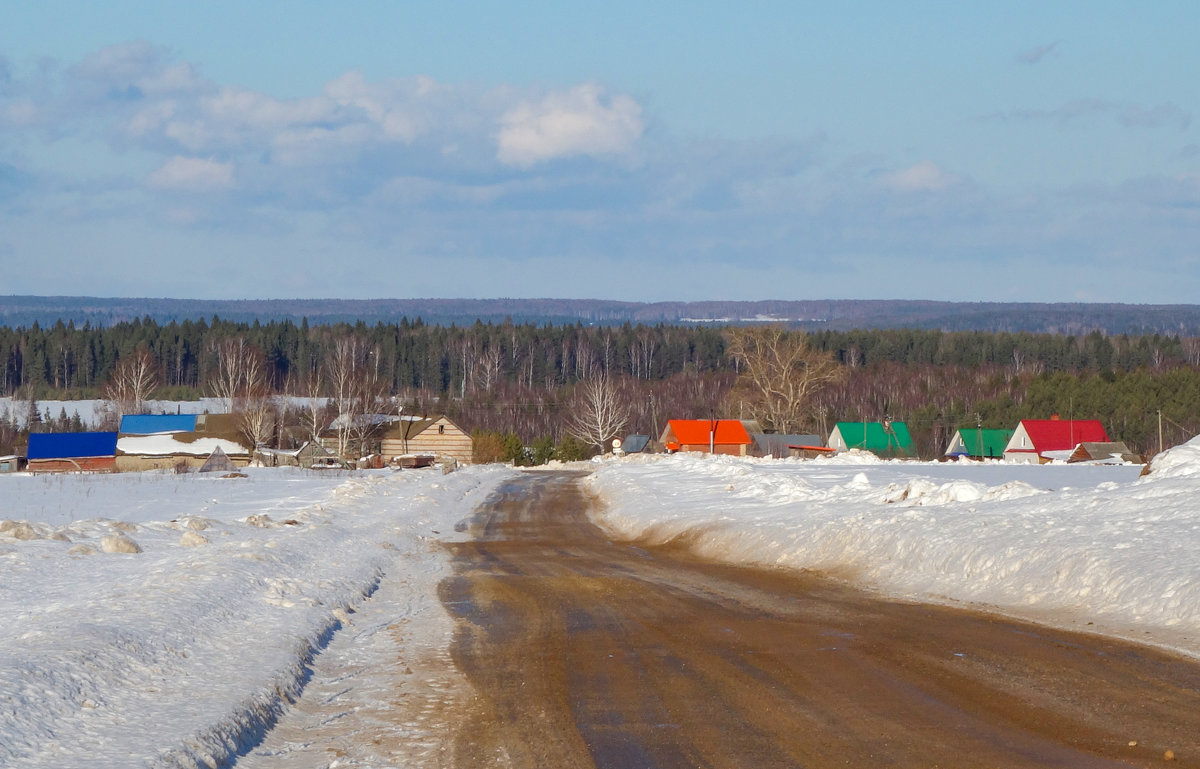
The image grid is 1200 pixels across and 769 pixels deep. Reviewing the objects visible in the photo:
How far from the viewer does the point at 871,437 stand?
106 metres

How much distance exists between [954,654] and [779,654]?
1.61m

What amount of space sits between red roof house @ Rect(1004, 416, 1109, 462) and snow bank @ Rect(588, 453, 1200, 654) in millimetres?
76939

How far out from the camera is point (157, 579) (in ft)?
40.5

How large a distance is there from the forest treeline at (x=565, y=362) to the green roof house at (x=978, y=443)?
33324 millimetres

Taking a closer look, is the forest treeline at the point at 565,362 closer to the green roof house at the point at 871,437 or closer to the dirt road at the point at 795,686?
the green roof house at the point at 871,437

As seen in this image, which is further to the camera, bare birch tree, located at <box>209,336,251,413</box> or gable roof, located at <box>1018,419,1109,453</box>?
bare birch tree, located at <box>209,336,251,413</box>

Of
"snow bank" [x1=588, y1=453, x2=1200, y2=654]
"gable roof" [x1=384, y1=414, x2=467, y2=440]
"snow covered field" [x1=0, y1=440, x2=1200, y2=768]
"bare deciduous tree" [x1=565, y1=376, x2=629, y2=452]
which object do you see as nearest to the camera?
"snow covered field" [x1=0, y1=440, x2=1200, y2=768]

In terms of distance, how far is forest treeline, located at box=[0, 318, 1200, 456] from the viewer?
154500 millimetres

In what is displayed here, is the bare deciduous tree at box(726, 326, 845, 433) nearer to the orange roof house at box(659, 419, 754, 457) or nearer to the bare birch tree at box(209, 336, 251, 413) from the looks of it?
the orange roof house at box(659, 419, 754, 457)

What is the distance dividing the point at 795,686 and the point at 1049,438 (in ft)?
322

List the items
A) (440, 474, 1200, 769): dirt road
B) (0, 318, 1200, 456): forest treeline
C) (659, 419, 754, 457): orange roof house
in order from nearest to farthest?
(440, 474, 1200, 769): dirt road < (659, 419, 754, 457): orange roof house < (0, 318, 1200, 456): forest treeline

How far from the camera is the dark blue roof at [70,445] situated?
77.4 metres

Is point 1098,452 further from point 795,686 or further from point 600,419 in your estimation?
point 795,686

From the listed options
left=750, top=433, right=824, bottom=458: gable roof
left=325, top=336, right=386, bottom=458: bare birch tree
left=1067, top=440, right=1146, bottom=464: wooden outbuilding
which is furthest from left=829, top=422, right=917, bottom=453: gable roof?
left=325, top=336, right=386, bottom=458: bare birch tree
